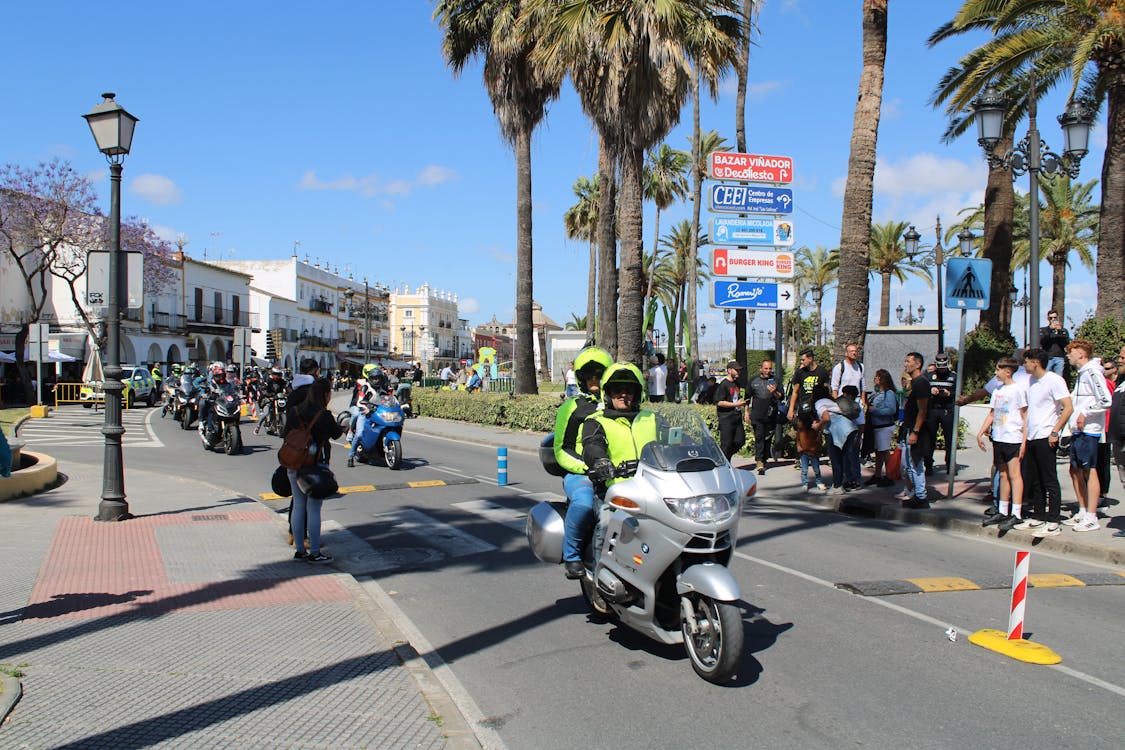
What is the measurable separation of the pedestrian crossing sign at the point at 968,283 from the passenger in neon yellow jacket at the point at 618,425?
7.46 metres

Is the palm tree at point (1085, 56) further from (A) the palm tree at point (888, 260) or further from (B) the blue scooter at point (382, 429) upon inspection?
(A) the palm tree at point (888, 260)

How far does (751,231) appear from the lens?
15141 mm

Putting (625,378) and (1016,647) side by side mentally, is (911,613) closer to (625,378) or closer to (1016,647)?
(1016,647)

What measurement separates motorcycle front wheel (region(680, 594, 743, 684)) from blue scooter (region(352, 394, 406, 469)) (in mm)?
10217

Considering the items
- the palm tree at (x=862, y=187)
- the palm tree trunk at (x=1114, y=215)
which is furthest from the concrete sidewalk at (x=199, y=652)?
the palm tree trunk at (x=1114, y=215)

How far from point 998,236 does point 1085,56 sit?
793cm

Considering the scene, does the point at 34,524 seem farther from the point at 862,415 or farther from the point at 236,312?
the point at 236,312

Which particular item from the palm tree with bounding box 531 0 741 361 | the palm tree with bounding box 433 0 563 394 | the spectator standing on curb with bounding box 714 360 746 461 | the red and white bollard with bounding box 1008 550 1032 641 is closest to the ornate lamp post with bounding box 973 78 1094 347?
the spectator standing on curb with bounding box 714 360 746 461

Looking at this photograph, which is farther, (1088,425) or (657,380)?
(657,380)

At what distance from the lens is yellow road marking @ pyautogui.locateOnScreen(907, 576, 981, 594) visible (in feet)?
22.8

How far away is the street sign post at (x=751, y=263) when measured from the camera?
15086mm

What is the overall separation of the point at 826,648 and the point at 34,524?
828 cm

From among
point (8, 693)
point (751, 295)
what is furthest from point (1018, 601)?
point (751, 295)

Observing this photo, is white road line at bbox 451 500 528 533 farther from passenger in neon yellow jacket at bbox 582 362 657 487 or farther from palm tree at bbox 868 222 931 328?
palm tree at bbox 868 222 931 328
